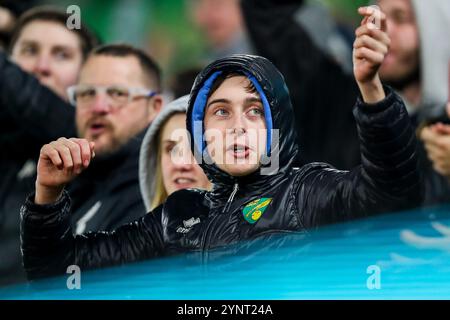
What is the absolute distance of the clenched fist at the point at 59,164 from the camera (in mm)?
1903

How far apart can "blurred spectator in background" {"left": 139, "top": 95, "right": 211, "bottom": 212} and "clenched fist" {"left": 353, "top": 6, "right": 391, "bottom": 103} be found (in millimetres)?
412

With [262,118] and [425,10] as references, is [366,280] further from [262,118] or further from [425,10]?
[425,10]

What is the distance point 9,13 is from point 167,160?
116cm

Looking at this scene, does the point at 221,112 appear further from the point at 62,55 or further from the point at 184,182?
the point at 62,55

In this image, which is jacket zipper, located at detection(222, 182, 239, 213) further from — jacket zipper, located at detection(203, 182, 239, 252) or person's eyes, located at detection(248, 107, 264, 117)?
person's eyes, located at detection(248, 107, 264, 117)

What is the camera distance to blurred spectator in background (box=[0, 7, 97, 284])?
2621 mm

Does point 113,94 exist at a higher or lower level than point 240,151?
higher

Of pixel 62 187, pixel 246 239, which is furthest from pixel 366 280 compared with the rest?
pixel 62 187

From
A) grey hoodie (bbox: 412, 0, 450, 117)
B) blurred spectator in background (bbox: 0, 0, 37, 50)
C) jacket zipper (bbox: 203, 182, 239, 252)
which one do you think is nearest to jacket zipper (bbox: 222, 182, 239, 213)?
jacket zipper (bbox: 203, 182, 239, 252)

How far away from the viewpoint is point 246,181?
1884mm

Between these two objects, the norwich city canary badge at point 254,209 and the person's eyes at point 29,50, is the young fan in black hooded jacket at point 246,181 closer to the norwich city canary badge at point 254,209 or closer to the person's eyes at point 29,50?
the norwich city canary badge at point 254,209

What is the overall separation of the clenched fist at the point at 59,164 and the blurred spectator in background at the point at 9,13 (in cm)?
113
